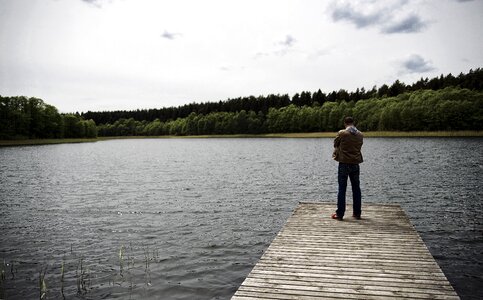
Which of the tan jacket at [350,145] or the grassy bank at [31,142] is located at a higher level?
the tan jacket at [350,145]

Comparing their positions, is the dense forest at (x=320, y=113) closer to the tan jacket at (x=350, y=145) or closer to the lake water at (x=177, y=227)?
the lake water at (x=177, y=227)

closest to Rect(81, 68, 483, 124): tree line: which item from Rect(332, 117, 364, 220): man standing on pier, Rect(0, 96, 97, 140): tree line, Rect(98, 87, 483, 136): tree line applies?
Rect(98, 87, 483, 136): tree line

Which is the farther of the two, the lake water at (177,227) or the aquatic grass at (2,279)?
the lake water at (177,227)

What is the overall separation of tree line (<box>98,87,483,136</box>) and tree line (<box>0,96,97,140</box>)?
214 ft

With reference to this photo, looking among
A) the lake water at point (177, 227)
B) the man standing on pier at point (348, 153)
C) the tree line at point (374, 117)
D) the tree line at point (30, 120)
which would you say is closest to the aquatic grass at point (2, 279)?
the lake water at point (177, 227)

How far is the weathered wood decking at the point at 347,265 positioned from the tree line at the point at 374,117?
10357cm

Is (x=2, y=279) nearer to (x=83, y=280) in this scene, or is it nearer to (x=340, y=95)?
(x=83, y=280)

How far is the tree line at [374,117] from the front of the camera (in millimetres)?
98681

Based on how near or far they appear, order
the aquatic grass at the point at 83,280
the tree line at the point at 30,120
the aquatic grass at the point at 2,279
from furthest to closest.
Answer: the tree line at the point at 30,120, the aquatic grass at the point at 83,280, the aquatic grass at the point at 2,279

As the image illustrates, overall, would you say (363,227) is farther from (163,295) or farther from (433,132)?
(433,132)

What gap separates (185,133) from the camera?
186 meters

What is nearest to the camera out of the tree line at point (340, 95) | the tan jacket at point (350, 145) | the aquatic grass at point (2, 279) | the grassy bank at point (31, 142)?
the aquatic grass at point (2, 279)

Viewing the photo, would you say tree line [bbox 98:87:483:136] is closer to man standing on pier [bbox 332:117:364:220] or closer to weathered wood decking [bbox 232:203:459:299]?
man standing on pier [bbox 332:117:364:220]

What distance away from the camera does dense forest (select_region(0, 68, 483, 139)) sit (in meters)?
99.6
